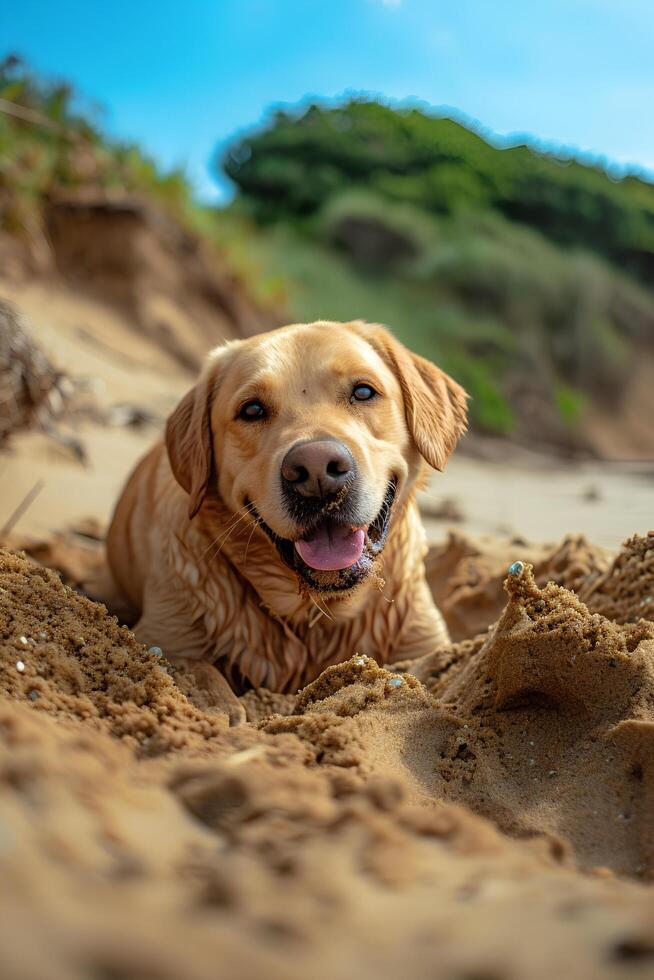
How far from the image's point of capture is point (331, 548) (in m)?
2.77

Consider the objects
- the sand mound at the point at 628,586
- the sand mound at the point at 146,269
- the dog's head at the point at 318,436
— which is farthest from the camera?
the sand mound at the point at 146,269

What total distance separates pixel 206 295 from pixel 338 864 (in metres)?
12.2

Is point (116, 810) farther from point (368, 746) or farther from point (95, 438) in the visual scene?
point (95, 438)

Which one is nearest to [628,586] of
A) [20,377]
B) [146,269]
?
[20,377]

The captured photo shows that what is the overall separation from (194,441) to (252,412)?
0.30 metres

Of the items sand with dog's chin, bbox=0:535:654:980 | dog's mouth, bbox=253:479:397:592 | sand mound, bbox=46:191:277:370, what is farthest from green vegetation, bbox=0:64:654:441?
sand with dog's chin, bbox=0:535:654:980

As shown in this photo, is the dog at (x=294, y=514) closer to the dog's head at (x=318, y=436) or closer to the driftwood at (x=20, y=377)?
the dog's head at (x=318, y=436)

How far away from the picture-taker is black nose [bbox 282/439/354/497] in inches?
101

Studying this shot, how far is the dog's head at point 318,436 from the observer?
2.68m

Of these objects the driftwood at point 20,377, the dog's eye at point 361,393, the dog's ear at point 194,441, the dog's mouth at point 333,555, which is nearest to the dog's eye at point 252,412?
the dog's ear at point 194,441

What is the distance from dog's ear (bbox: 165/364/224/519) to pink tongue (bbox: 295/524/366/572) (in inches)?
19.4

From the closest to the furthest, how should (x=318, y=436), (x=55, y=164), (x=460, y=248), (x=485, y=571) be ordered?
(x=318, y=436), (x=485, y=571), (x=55, y=164), (x=460, y=248)

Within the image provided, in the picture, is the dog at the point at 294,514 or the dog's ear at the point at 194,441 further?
the dog's ear at the point at 194,441

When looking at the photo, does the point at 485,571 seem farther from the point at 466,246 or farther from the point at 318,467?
the point at 466,246
